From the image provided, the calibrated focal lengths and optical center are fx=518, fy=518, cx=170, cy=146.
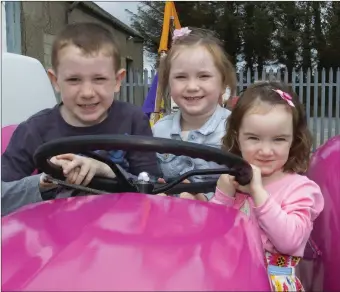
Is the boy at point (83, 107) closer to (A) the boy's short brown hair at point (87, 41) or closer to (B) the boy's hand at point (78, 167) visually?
(A) the boy's short brown hair at point (87, 41)

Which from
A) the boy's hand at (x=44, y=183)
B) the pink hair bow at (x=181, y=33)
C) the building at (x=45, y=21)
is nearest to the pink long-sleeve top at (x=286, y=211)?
the boy's hand at (x=44, y=183)

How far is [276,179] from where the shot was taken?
166 cm

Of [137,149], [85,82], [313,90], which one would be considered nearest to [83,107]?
[85,82]

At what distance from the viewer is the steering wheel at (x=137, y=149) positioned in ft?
4.12

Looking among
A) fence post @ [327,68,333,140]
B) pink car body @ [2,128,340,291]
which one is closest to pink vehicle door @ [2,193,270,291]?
pink car body @ [2,128,340,291]

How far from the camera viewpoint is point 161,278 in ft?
2.90

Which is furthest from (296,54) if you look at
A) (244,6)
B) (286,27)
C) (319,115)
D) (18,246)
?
(18,246)

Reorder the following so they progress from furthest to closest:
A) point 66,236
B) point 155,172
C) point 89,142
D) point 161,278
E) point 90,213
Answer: point 155,172
point 89,142
point 90,213
point 66,236
point 161,278

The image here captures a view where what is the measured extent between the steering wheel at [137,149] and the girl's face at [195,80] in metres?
0.58

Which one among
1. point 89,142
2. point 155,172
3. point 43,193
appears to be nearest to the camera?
point 89,142

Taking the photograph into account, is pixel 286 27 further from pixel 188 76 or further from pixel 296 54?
pixel 188 76

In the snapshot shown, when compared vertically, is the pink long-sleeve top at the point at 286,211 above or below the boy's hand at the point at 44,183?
below

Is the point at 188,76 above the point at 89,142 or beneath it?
above

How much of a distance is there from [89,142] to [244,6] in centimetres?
1926
